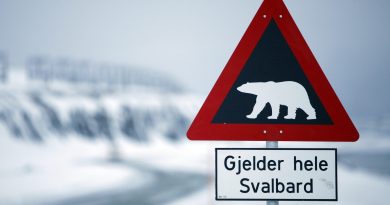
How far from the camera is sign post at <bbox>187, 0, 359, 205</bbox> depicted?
2.71 meters

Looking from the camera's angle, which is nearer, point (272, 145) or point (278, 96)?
point (278, 96)

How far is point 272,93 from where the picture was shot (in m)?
2.69

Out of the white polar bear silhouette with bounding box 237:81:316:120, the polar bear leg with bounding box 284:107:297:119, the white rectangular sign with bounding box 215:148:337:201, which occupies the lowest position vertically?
the white rectangular sign with bounding box 215:148:337:201

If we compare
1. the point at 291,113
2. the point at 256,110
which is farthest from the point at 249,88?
the point at 291,113

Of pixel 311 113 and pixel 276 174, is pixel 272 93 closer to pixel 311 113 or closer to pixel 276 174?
pixel 311 113

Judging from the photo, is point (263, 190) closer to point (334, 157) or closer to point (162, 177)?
Result: point (334, 157)

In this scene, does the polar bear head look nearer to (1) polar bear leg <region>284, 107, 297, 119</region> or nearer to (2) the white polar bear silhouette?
(2) the white polar bear silhouette

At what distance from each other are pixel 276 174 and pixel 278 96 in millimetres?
433

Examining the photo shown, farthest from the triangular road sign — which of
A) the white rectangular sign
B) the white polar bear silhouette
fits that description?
the white rectangular sign

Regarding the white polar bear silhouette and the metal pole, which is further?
the metal pole

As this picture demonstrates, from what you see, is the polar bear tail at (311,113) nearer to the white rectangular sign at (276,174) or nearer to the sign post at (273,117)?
the sign post at (273,117)

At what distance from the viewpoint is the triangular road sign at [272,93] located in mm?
2703

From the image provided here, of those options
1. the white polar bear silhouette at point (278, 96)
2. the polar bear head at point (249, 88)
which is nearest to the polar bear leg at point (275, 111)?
the white polar bear silhouette at point (278, 96)

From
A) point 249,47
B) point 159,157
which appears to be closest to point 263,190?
point 249,47
